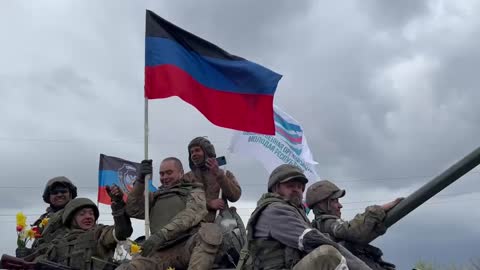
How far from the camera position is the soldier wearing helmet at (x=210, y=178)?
9.23m

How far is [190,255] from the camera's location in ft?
25.1

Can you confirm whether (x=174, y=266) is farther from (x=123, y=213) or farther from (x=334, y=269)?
(x=334, y=269)

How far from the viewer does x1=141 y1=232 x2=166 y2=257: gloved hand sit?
24.8ft

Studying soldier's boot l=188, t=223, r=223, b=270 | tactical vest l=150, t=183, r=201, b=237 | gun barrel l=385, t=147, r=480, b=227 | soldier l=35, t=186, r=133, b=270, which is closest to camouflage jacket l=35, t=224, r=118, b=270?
soldier l=35, t=186, r=133, b=270

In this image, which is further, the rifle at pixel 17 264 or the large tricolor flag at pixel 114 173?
the large tricolor flag at pixel 114 173

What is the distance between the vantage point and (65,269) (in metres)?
8.38

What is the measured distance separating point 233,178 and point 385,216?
10.2 ft

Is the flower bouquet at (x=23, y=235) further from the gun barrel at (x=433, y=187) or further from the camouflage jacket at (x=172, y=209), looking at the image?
the gun barrel at (x=433, y=187)

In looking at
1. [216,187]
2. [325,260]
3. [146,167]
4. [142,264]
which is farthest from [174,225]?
[325,260]

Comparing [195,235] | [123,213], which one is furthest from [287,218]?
[123,213]

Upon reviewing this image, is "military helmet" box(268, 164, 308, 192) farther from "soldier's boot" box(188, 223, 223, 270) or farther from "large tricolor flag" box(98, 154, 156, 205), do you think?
"large tricolor flag" box(98, 154, 156, 205)

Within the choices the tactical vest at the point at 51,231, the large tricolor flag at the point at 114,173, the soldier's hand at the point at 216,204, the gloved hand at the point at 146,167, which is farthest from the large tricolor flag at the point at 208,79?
the large tricolor flag at the point at 114,173

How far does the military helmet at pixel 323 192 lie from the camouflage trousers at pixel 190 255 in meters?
Result: 1.30

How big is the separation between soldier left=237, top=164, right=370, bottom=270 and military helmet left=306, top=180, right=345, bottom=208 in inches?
38.1
